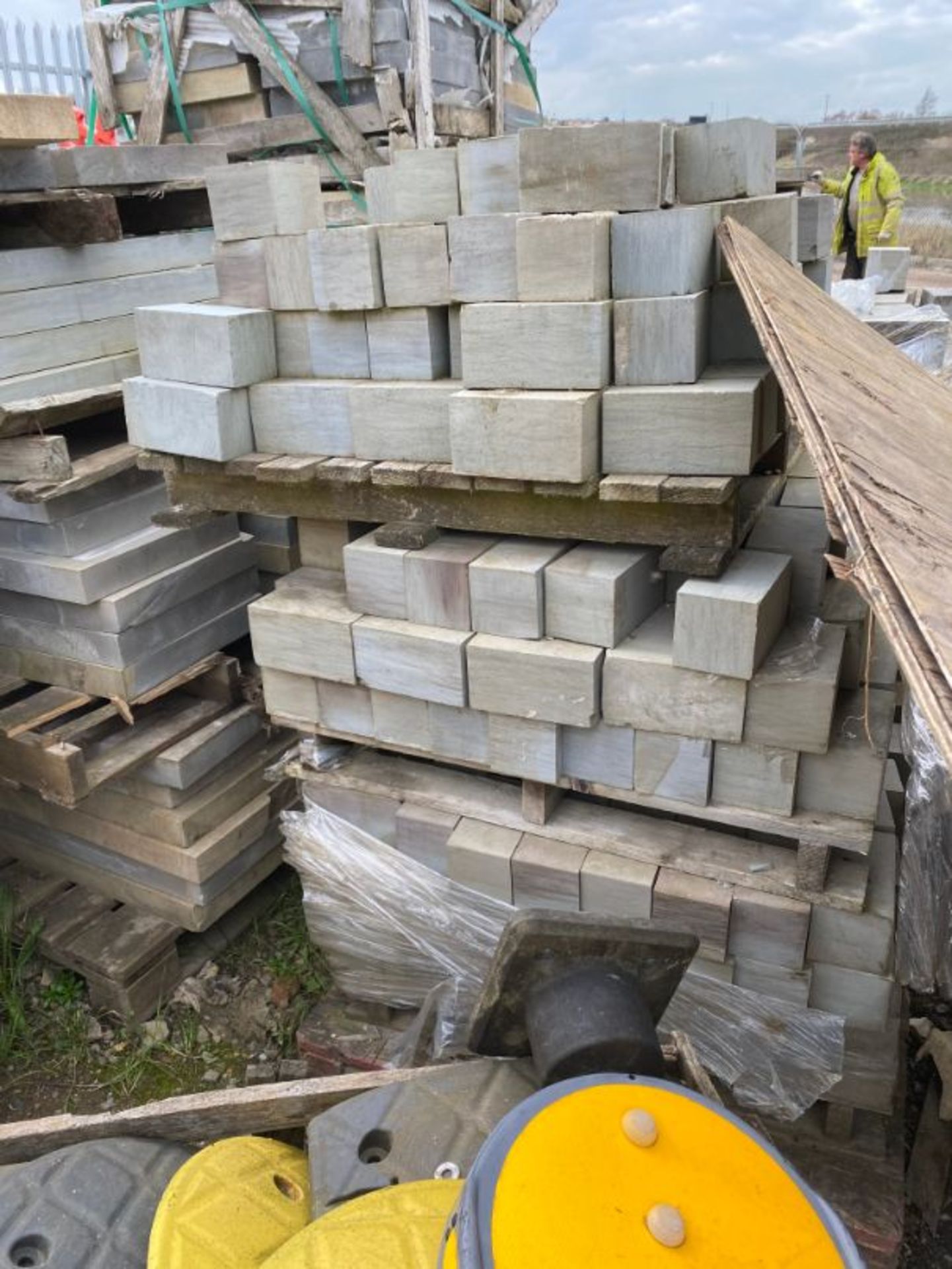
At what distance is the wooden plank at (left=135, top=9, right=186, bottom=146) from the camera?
5.66 m

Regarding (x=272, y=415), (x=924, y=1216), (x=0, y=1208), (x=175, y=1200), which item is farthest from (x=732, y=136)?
(x=924, y=1216)

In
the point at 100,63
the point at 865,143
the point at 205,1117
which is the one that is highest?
the point at 100,63

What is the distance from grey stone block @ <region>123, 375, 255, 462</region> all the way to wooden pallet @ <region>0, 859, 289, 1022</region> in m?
2.01

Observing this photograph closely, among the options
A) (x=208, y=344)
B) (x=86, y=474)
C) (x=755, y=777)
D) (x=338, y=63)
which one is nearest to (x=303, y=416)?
(x=208, y=344)

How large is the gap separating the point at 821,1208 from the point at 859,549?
0.94 meters

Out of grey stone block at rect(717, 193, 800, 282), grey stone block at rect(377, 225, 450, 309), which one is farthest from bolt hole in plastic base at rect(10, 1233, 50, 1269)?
grey stone block at rect(717, 193, 800, 282)

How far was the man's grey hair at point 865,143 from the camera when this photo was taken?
9414mm

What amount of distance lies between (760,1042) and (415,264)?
242cm

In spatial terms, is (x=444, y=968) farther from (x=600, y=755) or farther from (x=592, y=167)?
(x=592, y=167)

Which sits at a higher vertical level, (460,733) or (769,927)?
(460,733)

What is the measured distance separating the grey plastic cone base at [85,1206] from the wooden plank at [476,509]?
5.70ft

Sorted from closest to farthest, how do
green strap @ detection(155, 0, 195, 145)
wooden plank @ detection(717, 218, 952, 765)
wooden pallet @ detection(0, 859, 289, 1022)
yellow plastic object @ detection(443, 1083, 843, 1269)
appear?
1. wooden plank @ detection(717, 218, 952, 765)
2. yellow plastic object @ detection(443, 1083, 843, 1269)
3. wooden pallet @ detection(0, 859, 289, 1022)
4. green strap @ detection(155, 0, 195, 145)

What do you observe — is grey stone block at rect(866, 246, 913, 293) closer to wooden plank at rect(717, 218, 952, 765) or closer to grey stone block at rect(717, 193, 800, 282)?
grey stone block at rect(717, 193, 800, 282)

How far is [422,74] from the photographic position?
18.1 feet
